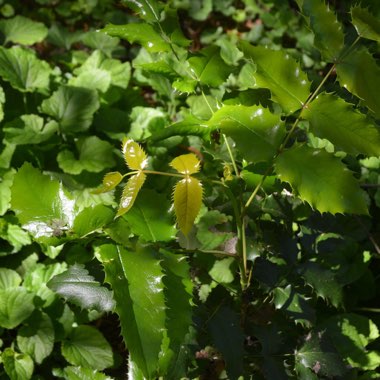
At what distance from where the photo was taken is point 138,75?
276 centimetres

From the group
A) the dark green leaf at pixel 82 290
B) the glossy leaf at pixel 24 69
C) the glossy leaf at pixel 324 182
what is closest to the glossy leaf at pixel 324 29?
the glossy leaf at pixel 324 182

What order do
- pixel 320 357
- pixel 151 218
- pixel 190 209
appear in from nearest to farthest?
pixel 190 209 < pixel 151 218 < pixel 320 357

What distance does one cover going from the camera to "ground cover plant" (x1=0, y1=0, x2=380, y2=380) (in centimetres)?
97

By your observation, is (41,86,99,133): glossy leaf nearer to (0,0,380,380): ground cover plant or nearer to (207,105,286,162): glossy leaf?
(0,0,380,380): ground cover plant

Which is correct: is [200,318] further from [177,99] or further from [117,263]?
[177,99]

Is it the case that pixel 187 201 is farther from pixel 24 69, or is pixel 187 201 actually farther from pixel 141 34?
pixel 24 69

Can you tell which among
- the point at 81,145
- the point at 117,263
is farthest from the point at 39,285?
the point at 117,263

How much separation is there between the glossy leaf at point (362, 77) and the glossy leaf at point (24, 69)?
67.4 inches

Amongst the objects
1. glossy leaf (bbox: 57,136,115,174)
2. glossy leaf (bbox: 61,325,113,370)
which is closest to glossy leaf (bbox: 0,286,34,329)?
glossy leaf (bbox: 61,325,113,370)

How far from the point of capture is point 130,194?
0.93 metres

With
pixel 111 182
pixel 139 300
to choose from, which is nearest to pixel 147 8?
pixel 111 182

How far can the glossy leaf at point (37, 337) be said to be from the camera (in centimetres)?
179

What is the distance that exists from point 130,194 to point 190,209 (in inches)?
5.1

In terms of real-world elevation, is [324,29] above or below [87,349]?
above
